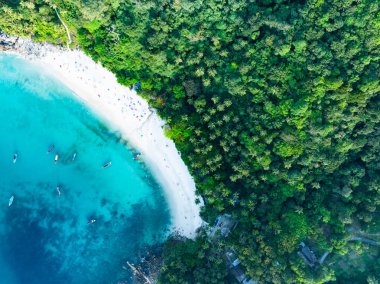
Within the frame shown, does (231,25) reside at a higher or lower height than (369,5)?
lower

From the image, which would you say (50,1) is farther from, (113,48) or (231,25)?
(231,25)

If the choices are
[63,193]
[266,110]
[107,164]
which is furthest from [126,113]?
[266,110]

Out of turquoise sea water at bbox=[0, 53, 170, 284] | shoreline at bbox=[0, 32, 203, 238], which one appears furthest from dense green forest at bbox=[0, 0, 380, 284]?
turquoise sea water at bbox=[0, 53, 170, 284]

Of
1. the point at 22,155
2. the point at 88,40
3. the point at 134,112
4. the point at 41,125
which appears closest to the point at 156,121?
the point at 134,112

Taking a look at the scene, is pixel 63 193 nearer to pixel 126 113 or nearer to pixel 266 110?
pixel 126 113

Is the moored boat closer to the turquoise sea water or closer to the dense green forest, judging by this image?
the turquoise sea water

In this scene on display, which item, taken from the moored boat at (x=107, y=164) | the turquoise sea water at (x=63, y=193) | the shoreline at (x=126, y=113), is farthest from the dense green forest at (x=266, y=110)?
the moored boat at (x=107, y=164)
